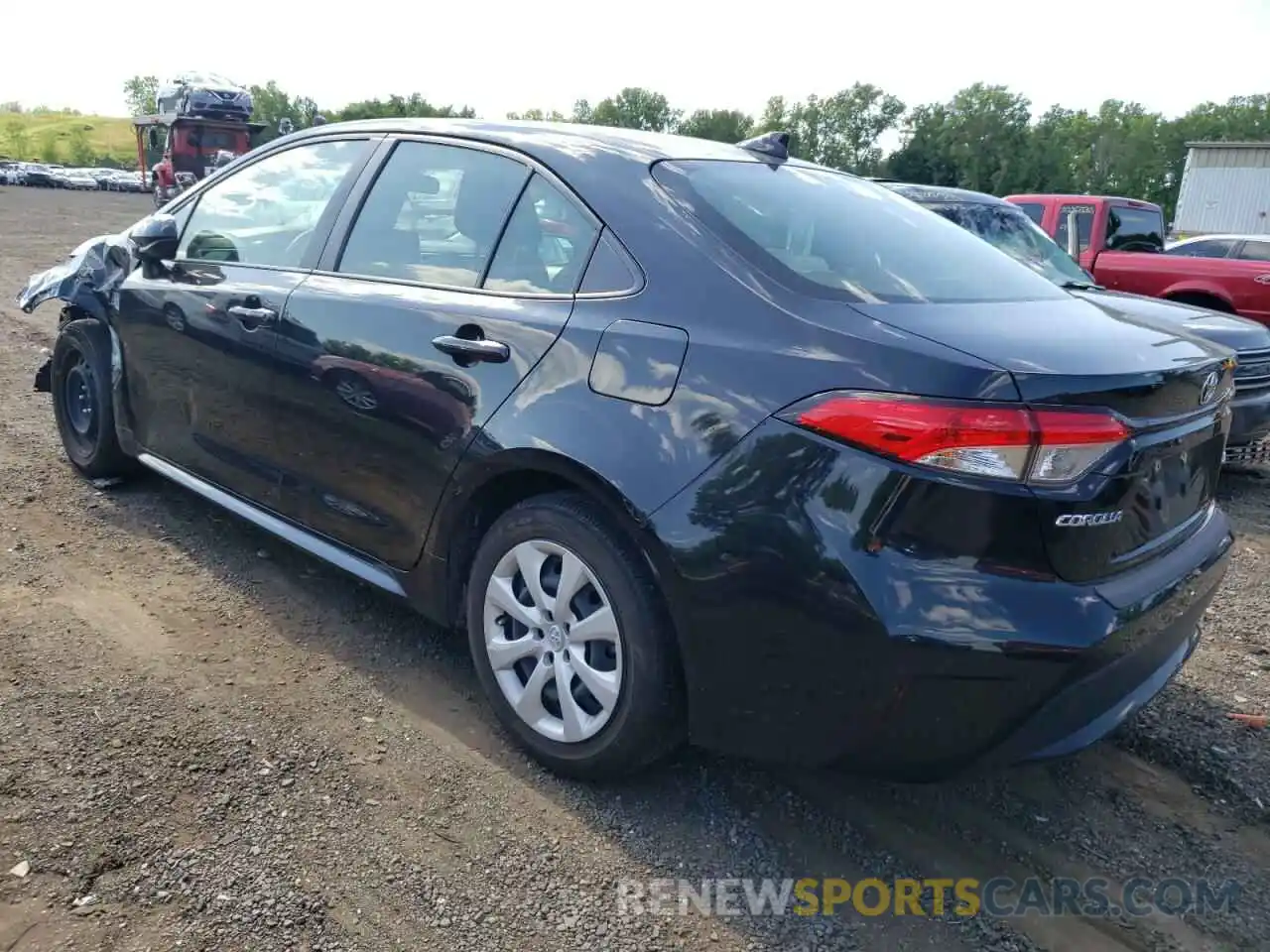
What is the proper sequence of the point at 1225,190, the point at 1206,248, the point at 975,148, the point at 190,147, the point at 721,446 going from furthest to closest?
the point at 975,148
the point at 1225,190
the point at 190,147
the point at 1206,248
the point at 721,446

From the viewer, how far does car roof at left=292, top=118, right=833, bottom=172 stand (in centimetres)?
280

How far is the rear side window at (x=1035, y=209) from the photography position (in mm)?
9742

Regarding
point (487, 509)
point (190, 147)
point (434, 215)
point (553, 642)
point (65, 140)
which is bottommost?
point (553, 642)

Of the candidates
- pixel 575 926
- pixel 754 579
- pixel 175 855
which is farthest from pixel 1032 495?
pixel 175 855

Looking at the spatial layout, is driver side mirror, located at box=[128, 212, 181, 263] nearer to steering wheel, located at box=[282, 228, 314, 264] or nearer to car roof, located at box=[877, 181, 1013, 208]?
steering wheel, located at box=[282, 228, 314, 264]

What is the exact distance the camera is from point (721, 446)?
218 centimetres

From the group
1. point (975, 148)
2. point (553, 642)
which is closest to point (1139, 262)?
point (553, 642)

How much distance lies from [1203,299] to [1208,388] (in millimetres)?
8235

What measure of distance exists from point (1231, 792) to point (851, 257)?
1.87 meters

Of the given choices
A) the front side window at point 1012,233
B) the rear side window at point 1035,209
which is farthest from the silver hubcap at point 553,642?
the rear side window at point 1035,209

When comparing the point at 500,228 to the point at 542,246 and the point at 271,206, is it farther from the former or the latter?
the point at 271,206

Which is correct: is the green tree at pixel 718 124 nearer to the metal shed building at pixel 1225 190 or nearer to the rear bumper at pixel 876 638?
the metal shed building at pixel 1225 190

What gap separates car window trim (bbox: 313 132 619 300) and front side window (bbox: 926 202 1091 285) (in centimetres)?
449

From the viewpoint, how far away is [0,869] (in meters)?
2.22
